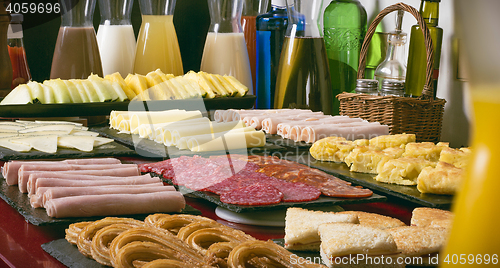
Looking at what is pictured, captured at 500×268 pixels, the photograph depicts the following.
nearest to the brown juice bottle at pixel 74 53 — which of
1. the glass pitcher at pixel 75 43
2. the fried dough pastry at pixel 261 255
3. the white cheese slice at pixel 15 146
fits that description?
the glass pitcher at pixel 75 43

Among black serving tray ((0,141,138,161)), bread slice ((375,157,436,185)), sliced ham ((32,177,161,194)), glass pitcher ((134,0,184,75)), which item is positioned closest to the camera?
sliced ham ((32,177,161,194))

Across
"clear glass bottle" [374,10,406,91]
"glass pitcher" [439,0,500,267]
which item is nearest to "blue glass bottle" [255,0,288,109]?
"clear glass bottle" [374,10,406,91]

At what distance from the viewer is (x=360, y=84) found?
6.43ft

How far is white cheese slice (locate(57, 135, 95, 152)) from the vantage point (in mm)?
1608

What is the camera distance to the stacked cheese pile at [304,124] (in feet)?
5.78

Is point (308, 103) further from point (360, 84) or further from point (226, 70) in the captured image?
point (226, 70)

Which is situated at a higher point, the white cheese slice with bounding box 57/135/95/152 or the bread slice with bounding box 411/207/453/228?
the bread slice with bounding box 411/207/453/228

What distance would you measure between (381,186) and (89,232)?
73cm

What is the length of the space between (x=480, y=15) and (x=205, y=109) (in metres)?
2.10

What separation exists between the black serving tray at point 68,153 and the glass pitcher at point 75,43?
2.54ft

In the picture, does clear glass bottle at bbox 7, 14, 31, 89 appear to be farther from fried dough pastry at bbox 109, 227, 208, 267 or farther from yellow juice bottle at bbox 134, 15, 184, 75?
fried dough pastry at bbox 109, 227, 208, 267

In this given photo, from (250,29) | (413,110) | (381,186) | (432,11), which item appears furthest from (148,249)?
(250,29)

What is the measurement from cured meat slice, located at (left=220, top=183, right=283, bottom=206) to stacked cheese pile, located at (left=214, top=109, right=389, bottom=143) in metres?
0.70

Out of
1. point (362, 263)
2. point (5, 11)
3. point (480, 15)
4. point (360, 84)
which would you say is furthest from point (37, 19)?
point (480, 15)
